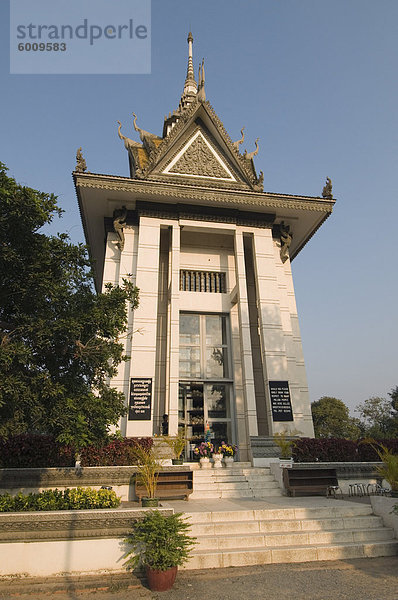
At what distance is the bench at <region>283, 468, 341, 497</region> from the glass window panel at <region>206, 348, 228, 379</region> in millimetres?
6879

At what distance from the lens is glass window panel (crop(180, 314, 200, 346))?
17.9 metres

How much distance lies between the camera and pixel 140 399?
1459 centimetres

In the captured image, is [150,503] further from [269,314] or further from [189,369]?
[269,314]

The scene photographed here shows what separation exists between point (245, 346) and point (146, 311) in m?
4.52

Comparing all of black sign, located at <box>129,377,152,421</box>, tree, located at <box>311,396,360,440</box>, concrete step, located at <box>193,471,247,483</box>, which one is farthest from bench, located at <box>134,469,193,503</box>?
tree, located at <box>311,396,360,440</box>

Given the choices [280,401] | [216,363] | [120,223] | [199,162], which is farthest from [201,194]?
[280,401]

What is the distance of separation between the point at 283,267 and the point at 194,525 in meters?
14.1

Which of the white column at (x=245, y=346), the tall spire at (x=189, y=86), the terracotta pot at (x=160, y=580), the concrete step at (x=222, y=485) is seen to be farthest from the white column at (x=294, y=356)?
the tall spire at (x=189, y=86)

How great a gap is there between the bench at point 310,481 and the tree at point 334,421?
38.5m

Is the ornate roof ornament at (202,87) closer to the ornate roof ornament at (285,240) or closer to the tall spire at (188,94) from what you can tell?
the tall spire at (188,94)

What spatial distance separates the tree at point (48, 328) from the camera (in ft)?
21.0

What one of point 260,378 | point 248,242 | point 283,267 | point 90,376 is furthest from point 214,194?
point 90,376

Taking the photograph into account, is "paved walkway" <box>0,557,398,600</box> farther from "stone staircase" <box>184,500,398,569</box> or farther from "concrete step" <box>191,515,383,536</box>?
"concrete step" <box>191,515,383,536</box>

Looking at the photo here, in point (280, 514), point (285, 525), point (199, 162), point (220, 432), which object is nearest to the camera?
point (285, 525)
